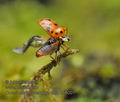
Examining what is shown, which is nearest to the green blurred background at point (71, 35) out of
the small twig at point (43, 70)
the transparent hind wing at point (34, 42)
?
the small twig at point (43, 70)

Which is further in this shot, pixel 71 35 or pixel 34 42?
pixel 71 35

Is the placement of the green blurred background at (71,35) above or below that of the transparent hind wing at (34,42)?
above

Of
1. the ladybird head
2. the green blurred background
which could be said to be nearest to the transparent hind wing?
the ladybird head

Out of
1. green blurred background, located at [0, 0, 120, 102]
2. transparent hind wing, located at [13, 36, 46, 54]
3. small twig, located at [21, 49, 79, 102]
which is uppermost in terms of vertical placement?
green blurred background, located at [0, 0, 120, 102]

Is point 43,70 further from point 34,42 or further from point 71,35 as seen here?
point 71,35

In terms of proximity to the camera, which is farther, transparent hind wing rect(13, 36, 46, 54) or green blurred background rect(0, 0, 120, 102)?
green blurred background rect(0, 0, 120, 102)

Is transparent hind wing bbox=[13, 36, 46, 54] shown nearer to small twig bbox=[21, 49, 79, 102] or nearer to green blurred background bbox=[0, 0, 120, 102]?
small twig bbox=[21, 49, 79, 102]

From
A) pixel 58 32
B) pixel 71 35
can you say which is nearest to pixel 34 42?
pixel 58 32

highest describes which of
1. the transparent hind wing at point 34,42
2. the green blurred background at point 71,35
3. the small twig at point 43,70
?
the green blurred background at point 71,35

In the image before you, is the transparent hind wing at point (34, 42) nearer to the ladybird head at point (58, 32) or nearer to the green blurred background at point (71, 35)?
the ladybird head at point (58, 32)

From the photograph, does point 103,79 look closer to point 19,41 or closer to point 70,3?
point 19,41
